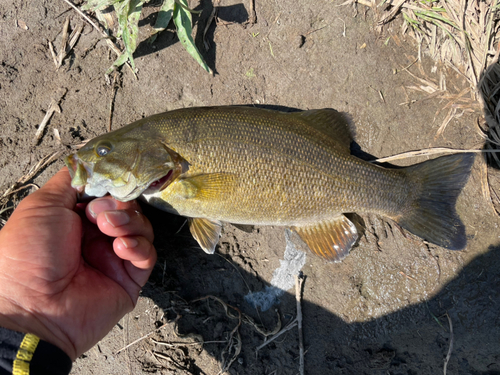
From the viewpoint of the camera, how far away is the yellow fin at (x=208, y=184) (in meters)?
2.36

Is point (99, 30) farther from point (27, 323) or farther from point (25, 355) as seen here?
point (25, 355)

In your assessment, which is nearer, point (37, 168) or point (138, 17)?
point (138, 17)

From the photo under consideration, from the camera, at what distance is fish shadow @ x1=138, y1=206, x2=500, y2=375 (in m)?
2.90

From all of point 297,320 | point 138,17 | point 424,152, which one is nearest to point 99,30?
point 138,17

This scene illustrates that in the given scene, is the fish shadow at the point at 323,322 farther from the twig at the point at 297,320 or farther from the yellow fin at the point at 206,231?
the yellow fin at the point at 206,231

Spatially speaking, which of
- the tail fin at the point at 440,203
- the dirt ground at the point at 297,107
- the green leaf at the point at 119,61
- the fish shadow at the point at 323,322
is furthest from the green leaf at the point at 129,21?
the tail fin at the point at 440,203

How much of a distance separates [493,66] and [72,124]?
405cm

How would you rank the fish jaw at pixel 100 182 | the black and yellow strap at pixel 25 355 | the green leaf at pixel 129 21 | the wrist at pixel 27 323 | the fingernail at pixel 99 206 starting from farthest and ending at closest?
the green leaf at pixel 129 21 → the fingernail at pixel 99 206 → the fish jaw at pixel 100 182 → the wrist at pixel 27 323 → the black and yellow strap at pixel 25 355

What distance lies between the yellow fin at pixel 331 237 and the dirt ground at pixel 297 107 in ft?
0.85

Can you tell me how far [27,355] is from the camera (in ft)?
6.19

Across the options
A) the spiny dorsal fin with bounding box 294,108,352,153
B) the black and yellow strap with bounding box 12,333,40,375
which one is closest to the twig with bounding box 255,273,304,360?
the spiny dorsal fin with bounding box 294,108,352,153

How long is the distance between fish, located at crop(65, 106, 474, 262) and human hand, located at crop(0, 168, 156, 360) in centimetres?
22

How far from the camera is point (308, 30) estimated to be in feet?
9.57

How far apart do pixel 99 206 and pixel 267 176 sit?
4.58ft
